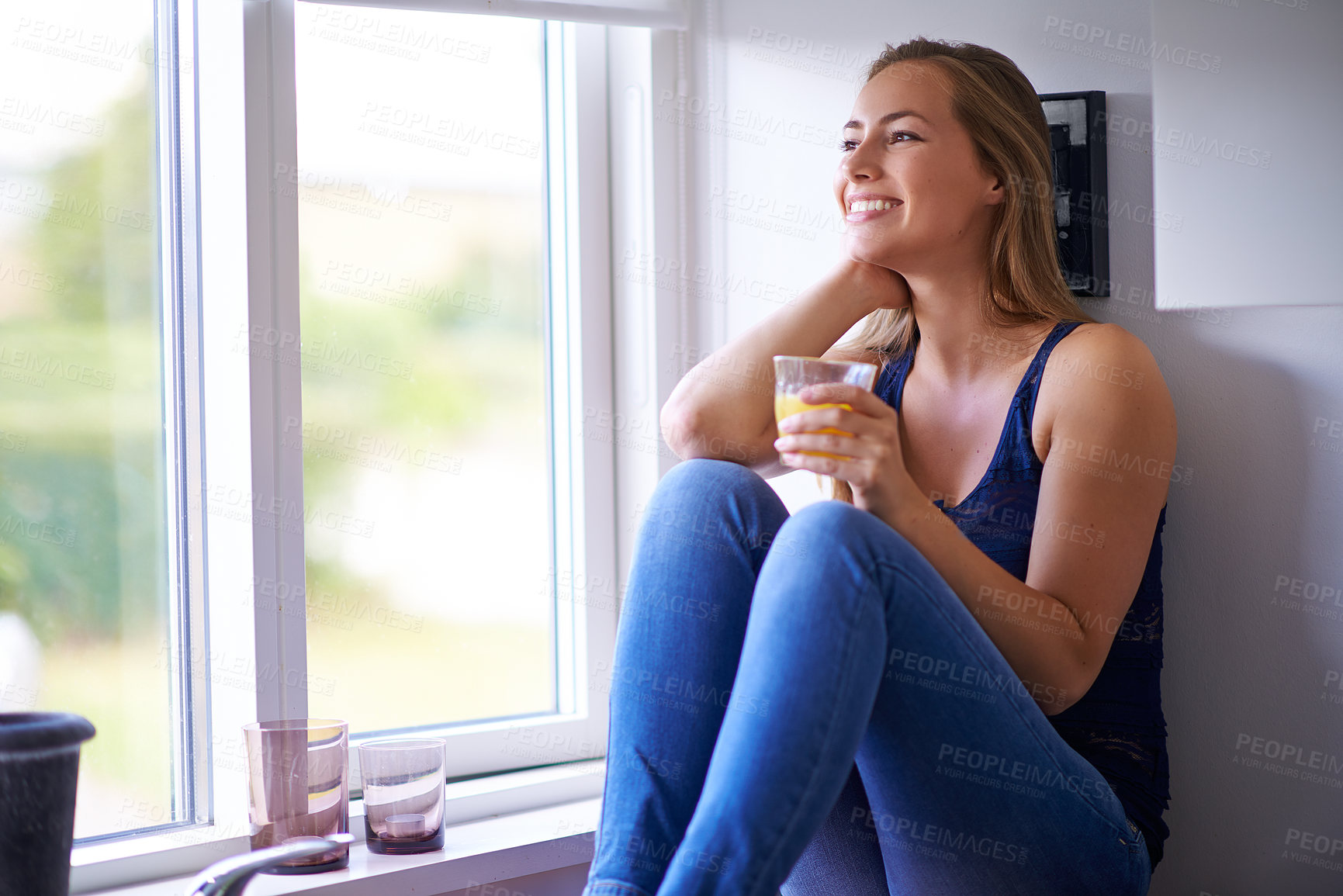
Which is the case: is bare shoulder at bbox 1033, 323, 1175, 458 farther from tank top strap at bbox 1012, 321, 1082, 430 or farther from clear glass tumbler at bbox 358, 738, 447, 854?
clear glass tumbler at bbox 358, 738, 447, 854

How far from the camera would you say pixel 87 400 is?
1.25 m

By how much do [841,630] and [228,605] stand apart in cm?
83

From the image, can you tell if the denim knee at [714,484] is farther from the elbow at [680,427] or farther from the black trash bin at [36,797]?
the black trash bin at [36,797]

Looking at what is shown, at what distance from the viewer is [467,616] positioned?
5.17ft

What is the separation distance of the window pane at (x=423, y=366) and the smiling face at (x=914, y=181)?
583 mm

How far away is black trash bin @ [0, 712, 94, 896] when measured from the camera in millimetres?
770

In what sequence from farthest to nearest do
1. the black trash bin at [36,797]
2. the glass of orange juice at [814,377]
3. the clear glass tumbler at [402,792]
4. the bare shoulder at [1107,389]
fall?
the clear glass tumbler at [402,792] → the bare shoulder at [1107,389] → the glass of orange juice at [814,377] → the black trash bin at [36,797]

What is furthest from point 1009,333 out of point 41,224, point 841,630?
point 41,224

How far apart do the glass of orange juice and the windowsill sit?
26.3 inches

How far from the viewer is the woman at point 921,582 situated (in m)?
0.83

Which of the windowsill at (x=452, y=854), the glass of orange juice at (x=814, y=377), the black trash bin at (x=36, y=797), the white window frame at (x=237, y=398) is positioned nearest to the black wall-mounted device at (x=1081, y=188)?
the glass of orange juice at (x=814, y=377)

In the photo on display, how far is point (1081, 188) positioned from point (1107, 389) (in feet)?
1.12

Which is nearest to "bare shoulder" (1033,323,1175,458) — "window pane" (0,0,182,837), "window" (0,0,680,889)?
"window" (0,0,680,889)

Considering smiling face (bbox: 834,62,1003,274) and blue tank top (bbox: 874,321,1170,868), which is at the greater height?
smiling face (bbox: 834,62,1003,274)
